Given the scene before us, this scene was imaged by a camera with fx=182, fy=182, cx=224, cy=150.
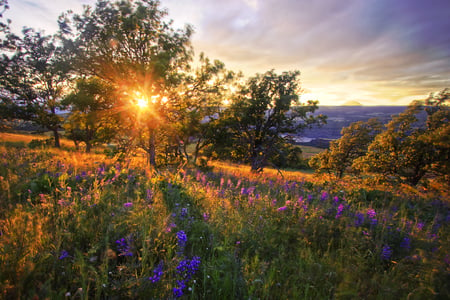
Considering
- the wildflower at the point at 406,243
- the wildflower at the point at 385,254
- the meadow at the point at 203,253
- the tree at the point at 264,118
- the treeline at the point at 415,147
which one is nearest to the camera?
the meadow at the point at 203,253

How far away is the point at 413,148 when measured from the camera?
846 cm

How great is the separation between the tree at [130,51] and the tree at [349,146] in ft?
64.9

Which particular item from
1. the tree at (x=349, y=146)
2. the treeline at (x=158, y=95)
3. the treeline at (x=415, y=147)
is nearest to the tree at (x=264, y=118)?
the treeline at (x=158, y=95)

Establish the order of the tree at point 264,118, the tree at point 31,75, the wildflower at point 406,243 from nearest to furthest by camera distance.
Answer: the wildflower at point 406,243 < the tree at point 264,118 < the tree at point 31,75

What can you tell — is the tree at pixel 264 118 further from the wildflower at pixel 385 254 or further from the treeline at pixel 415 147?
the wildflower at pixel 385 254

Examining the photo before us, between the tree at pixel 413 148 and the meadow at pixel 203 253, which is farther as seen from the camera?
the tree at pixel 413 148

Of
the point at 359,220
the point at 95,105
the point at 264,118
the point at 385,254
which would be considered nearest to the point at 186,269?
the point at 385,254

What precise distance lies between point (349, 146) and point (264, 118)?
13529 mm

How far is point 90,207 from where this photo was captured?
8.11 feet

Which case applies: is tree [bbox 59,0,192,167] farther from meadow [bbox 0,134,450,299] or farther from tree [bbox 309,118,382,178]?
tree [bbox 309,118,382,178]

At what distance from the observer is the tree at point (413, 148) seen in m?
8.02

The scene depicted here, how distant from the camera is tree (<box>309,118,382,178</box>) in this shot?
2136 centimetres

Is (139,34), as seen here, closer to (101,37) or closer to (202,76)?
(101,37)

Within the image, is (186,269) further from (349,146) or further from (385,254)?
(349,146)
